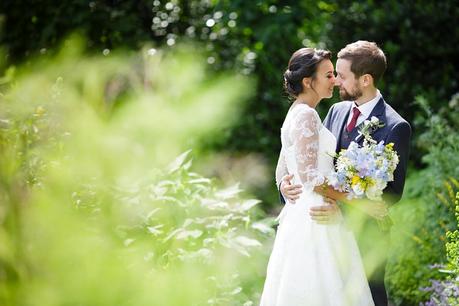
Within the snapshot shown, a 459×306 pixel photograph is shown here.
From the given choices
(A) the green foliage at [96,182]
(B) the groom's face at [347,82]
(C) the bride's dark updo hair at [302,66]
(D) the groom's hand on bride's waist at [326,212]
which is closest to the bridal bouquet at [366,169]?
(D) the groom's hand on bride's waist at [326,212]

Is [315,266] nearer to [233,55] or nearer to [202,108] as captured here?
[202,108]

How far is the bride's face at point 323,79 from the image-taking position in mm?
3305

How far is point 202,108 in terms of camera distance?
117cm

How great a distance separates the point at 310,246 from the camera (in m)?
3.31

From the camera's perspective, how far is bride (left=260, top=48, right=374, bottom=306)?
3.22 metres

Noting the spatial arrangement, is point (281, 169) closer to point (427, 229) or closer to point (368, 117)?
point (368, 117)

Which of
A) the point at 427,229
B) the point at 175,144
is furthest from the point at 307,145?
the point at 427,229

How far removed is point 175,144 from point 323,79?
7.05 feet

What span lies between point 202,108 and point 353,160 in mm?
1921

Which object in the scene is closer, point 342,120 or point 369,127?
point 369,127

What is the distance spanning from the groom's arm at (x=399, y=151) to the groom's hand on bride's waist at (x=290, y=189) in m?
0.39

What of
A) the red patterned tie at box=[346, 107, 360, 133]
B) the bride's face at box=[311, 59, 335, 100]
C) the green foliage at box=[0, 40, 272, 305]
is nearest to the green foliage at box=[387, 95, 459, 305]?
the red patterned tie at box=[346, 107, 360, 133]

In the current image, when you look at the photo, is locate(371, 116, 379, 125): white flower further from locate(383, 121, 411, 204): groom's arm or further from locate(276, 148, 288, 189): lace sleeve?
locate(276, 148, 288, 189): lace sleeve

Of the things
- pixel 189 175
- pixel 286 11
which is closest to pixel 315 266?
pixel 189 175
